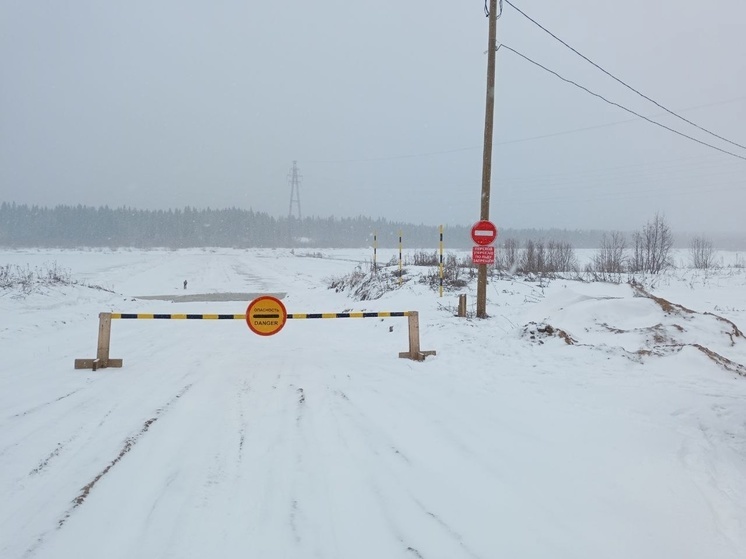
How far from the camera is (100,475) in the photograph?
3.90 meters

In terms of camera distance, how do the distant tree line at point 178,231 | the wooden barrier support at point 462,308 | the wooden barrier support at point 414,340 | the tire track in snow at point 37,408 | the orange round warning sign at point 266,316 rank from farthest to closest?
the distant tree line at point 178,231 < the wooden barrier support at point 462,308 < the wooden barrier support at point 414,340 < the orange round warning sign at point 266,316 < the tire track in snow at point 37,408

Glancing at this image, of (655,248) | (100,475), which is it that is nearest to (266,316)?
(100,475)

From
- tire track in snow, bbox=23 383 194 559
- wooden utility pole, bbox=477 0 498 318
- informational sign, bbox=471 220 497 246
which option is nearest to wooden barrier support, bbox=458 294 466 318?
wooden utility pole, bbox=477 0 498 318

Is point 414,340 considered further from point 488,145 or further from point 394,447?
point 488,145

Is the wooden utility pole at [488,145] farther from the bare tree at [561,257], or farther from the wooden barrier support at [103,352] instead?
the bare tree at [561,257]

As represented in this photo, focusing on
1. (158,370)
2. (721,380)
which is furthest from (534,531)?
(158,370)

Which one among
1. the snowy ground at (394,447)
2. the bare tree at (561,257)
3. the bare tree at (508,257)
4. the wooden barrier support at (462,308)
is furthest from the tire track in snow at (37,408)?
the bare tree at (561,257)

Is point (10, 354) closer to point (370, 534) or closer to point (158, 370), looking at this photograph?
point (158, 370)

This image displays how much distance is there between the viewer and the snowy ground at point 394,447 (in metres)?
3.11

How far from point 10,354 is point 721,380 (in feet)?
37.9

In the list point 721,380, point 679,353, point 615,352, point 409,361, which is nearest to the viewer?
point 721,380

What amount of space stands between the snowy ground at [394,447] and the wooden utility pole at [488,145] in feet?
5.87

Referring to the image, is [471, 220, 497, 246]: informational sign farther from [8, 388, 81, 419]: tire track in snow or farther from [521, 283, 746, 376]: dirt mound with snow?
[8, 388, 81, 419]: tire track in snow

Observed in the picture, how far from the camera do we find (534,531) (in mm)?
3174
